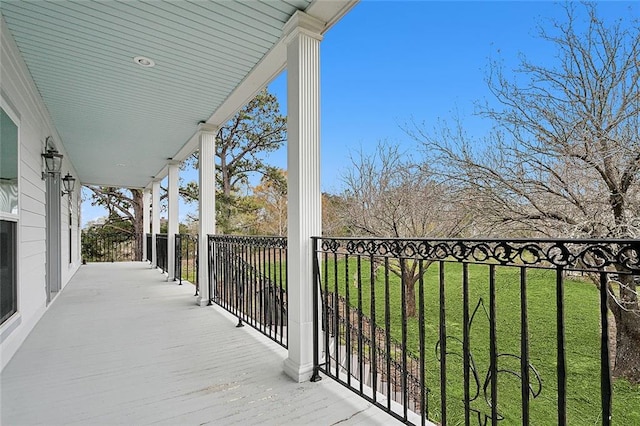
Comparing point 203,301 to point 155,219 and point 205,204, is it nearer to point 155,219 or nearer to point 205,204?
point 205,204

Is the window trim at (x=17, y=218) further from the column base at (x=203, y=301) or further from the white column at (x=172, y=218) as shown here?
the white column at (x=172, y=218)

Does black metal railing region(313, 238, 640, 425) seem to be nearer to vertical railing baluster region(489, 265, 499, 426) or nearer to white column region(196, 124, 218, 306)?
vertical railing baluster region(489, 265, 499, 426)

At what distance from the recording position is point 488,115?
5.98 m

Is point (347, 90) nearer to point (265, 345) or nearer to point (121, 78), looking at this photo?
point (121, 78)

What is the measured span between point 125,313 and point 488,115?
21.5 ft

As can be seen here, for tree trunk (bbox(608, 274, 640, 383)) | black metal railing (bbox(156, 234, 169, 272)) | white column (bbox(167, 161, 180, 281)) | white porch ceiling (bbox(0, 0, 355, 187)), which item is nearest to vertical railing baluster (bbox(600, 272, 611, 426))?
white porch ceiling (bbox(0, 0, 355, 187))

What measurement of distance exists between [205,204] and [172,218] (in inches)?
109

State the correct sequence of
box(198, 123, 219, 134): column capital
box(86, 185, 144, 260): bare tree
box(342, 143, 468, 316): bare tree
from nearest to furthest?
box(198, 123, 219, 134): column capital → box(342, 143, 468, 316): bare tree → box(86, 185, 144, 260): bare tree

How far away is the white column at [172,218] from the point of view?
701 cm

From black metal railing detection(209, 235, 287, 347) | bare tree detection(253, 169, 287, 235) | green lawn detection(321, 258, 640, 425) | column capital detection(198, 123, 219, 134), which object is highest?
column capital detection(198, 123, 219, 134)

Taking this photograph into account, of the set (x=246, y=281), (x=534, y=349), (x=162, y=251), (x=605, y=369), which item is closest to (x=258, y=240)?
(x=246, y=281)

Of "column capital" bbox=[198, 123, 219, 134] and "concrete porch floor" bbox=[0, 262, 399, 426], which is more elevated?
"column capital" bbox=[198, 123, 219, 134]

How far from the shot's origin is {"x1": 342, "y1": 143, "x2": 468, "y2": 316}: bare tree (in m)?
6.97

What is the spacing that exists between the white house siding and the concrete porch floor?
199 mm
